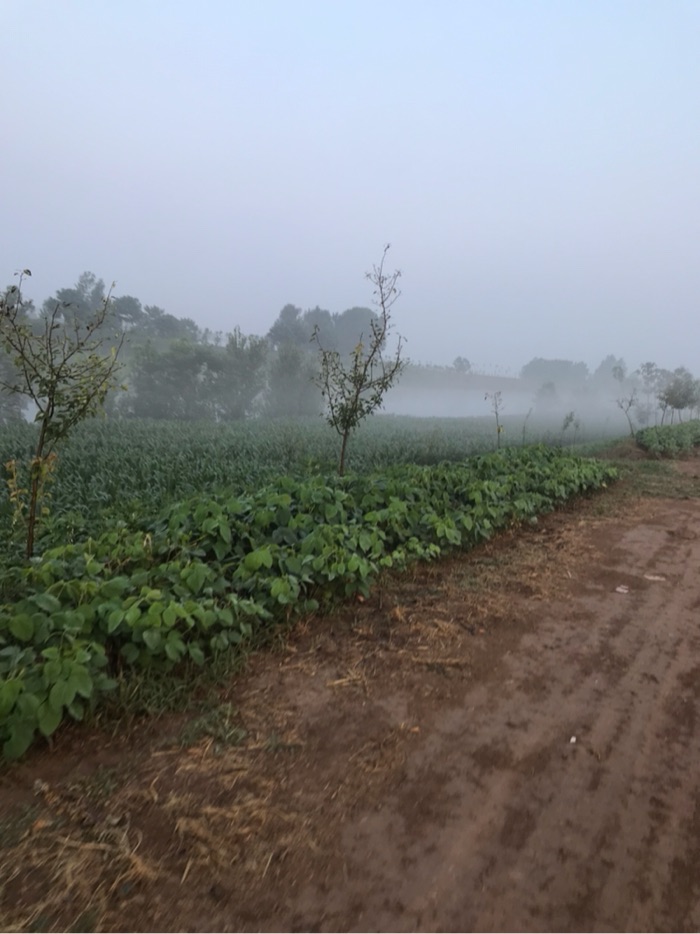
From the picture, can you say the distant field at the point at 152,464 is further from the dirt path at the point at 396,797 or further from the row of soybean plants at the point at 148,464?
the dirt path at the point at 396,797

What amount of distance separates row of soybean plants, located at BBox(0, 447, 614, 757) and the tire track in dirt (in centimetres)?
126

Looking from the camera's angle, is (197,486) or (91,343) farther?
(197,486)

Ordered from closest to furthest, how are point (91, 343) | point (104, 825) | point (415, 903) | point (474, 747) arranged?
point (415, 903) < point (104, 825) < point (474, 747) < point (91, 343)

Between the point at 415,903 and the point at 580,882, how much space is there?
536mm

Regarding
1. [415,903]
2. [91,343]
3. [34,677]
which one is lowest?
[415,903]

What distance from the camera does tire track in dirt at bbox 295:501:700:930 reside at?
5.28 ft

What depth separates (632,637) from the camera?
3488 mm

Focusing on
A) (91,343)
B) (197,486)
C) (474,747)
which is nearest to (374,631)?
(474,747)

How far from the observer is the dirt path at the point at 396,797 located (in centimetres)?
161

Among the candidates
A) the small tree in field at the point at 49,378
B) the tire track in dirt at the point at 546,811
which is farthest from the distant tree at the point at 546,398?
the tire track in dirt at the point at 546,811

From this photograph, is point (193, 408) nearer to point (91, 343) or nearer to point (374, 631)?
point (91, 343)

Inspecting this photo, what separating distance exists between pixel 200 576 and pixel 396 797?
5.28 ft

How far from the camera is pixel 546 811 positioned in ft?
6.52

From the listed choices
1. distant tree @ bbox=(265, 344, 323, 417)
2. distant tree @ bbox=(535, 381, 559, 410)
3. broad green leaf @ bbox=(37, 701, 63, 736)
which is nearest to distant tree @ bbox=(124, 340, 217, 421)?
distant tree @ bbox=(265, 344, 323, 417)
